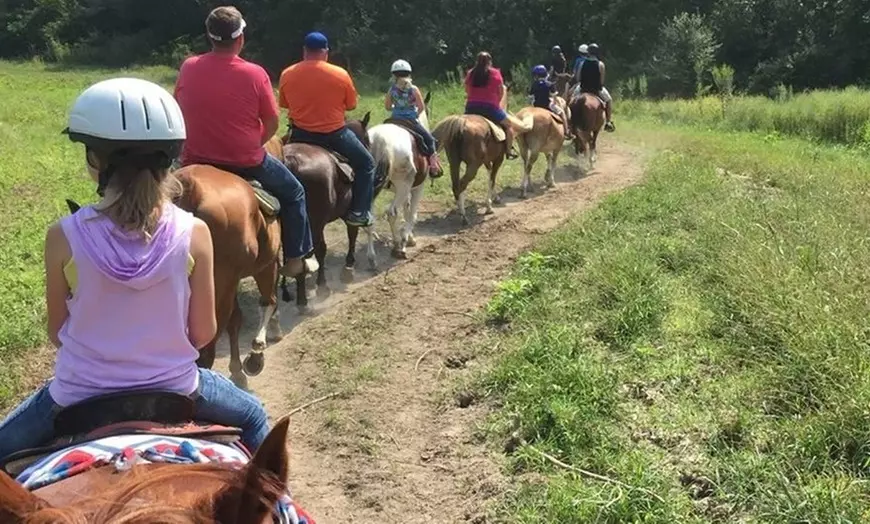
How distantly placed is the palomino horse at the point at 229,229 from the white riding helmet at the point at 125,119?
6.71 ft

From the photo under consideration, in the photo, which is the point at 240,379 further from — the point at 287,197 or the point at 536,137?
the point at 536,137

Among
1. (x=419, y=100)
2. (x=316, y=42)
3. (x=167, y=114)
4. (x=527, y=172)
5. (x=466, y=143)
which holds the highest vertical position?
(x=316, y=42)

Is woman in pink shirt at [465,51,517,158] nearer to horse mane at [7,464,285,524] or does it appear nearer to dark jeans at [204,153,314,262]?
dark jeans at [204,153,314,262]

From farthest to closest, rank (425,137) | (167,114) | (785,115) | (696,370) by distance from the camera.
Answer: (785,115) < (425,137) < (696,370) < (167,114)

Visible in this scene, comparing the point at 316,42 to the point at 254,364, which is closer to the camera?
the point at 254,364

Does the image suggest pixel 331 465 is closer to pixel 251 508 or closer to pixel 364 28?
pixel 251 508

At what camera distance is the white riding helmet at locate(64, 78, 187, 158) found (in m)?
2.71

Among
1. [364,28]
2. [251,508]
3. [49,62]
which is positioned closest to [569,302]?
[251,508]

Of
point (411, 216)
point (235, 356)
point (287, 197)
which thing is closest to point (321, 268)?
point (411, 216)

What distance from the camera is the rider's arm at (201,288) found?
268 cm

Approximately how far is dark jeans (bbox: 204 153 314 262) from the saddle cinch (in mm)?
3595

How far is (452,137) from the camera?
11445mm

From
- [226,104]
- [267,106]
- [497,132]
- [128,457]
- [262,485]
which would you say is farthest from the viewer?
[497,132]

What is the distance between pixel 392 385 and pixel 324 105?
A: 10.4ft
